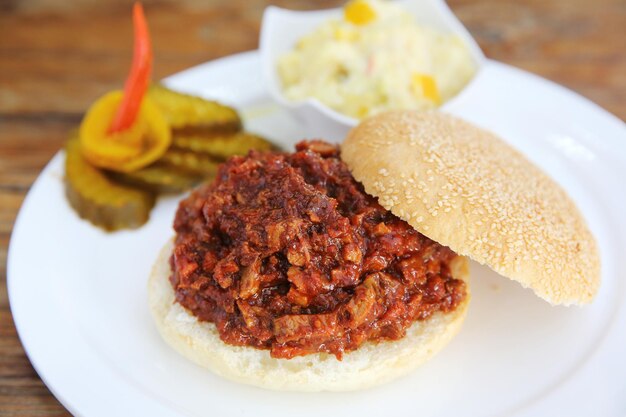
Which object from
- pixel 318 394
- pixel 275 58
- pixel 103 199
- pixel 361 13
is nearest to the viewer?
pixel 318 394

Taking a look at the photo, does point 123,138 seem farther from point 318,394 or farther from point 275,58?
point 318,394

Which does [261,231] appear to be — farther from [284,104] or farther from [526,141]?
[526,141]

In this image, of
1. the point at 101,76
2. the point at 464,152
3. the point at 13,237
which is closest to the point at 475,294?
the point at 464,152

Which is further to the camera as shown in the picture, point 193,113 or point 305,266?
point 193,113

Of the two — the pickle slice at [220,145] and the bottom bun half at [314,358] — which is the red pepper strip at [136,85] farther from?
the bottom bun half at [314,358]

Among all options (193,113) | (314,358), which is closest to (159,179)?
(193,113)
